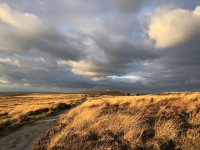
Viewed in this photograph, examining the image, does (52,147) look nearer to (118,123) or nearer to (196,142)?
(118,123)

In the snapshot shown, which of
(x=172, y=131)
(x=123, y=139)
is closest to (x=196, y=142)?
(x=172, y=131)

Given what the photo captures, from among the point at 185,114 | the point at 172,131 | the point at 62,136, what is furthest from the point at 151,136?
the point at 185,114

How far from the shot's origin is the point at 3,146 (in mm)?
15375

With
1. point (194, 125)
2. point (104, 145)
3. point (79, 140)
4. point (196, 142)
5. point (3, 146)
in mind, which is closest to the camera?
point (196, 142)

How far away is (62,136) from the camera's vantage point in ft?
42.2

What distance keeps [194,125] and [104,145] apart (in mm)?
4497

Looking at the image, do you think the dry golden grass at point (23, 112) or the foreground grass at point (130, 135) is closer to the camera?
the foreground grass at point (130, 135)

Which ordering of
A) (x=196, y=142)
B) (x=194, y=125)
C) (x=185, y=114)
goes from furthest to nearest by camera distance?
(x=185, y=114) < (x=194, y=125) < (x=196, y=142)

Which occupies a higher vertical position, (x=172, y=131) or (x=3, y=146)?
(x=172, y=131)

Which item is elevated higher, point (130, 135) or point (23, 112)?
point (23, 112)

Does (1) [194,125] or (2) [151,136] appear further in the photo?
(1) [194,125]

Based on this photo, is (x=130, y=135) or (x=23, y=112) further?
(x=23, y=112)

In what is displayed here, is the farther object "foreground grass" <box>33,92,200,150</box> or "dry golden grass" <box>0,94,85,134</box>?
"dry golden grass" <box>0,94,85,134</box>

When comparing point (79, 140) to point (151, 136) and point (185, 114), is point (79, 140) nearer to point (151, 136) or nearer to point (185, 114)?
point (151, 136)
